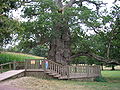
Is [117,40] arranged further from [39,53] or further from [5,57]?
[39,53]

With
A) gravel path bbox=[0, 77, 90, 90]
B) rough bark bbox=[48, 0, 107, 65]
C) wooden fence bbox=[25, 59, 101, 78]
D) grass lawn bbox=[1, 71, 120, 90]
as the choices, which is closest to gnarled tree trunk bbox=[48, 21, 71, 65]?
rough bark bbox=[48, 0, 107, 65]

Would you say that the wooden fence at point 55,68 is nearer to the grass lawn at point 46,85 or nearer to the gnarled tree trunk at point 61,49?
the gnarled tree trunk at point 61,49

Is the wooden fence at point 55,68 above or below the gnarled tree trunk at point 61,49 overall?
below

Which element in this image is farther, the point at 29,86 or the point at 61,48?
the point at 61,48

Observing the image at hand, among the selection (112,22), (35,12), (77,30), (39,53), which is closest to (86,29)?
(77,30)

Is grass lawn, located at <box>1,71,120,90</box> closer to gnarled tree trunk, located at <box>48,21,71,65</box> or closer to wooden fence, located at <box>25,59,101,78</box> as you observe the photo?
wooden fence, located at <box>25,59,101,78</box>

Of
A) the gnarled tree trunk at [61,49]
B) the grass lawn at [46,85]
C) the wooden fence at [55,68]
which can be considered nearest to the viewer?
the grass lawn at [46,85]

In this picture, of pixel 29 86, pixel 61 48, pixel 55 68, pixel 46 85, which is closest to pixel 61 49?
pixel 61 48

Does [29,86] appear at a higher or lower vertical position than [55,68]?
lower

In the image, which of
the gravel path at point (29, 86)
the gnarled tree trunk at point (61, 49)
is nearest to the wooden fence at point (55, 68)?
the gnarled tree trunk at point (61, 49)

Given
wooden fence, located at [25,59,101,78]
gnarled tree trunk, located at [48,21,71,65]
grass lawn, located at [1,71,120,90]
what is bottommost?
grass lawn, located at [1,71,120,90]

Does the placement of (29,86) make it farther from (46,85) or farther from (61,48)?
(61,48)

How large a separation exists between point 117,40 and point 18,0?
46.4 ft

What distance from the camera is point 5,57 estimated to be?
26.5 meters
